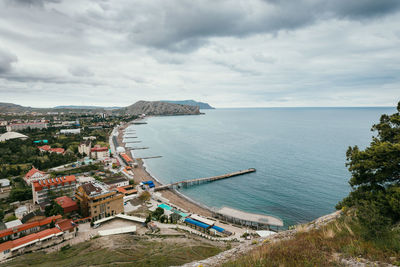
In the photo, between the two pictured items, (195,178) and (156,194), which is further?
(195,178)

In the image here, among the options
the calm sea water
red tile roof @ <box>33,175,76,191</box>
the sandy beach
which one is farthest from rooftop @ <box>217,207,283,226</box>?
red tile roof @ <box>33,175,76,191</box>

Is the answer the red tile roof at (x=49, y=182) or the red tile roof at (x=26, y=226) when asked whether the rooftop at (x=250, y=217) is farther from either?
the red tile roof at (x=49, y=182)

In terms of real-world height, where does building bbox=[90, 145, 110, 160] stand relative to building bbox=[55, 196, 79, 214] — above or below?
above

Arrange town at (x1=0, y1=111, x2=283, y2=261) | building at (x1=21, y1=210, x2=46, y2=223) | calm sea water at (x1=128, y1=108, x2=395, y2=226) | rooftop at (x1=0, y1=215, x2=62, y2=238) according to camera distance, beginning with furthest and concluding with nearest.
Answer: calm sea water at (x1=128, y1=108, x2=395, y2=226) → building at (x1=21, y1=210, x2=46, y2=223) → town at (x1=0, y1=111, x2=283, y2=261) → rooftop at (x1=0, y1=215, x2=62, y2=238)

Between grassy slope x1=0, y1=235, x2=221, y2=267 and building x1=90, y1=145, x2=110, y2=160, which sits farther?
building x1=90, y1=145, x2=110, y2=160

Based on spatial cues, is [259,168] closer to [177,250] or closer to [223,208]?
[223,208]

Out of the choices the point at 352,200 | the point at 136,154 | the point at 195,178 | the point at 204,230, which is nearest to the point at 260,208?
the point at 204,230

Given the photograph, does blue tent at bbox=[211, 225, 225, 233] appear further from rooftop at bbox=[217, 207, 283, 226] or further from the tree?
the tree
